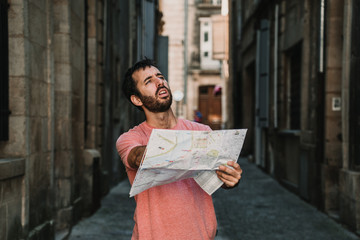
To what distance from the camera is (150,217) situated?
7.64 ft

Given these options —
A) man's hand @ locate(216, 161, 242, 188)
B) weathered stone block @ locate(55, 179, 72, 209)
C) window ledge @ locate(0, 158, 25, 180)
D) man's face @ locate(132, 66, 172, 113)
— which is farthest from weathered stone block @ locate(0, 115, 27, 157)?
man's hand @ locate(216, 161, 242, 188)

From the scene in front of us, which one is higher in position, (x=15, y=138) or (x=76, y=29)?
(x=76, y=29)

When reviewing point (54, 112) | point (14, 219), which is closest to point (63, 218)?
point (54, 112)

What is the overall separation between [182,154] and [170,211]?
0.45m

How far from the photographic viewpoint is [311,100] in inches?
328

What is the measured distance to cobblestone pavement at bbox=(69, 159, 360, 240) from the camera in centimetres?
604

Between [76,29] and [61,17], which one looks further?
[76,29]

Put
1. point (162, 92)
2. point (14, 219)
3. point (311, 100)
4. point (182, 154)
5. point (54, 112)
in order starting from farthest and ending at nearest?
point (311, 100) < point (54, 112) < point (14, 219) < point (162, 92) < point (182, 154)

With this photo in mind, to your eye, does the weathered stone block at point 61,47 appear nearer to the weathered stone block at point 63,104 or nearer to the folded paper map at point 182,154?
the weathered stone block at point 63,104

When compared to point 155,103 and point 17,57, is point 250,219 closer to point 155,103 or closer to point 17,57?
point 17,57

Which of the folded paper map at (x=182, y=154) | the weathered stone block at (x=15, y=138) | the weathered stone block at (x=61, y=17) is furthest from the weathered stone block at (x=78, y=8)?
the folded paper map at (x=182, y=154)

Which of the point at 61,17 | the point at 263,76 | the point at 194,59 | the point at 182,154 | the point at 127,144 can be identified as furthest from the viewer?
the point at 194,59

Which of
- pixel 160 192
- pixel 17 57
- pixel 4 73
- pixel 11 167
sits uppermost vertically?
pixel 17 57

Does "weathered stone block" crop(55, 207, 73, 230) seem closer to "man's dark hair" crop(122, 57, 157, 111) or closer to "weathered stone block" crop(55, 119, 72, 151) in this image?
"weathered stone block" crop(55, 119, 72, 151)
